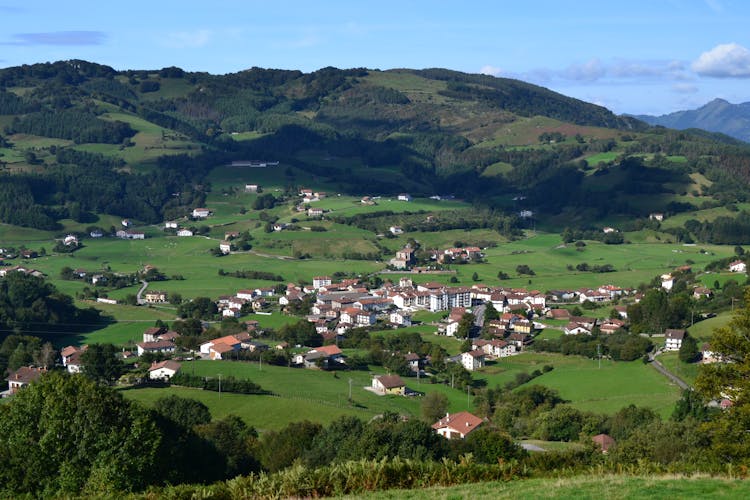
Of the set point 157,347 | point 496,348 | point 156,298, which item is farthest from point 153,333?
point 496,348

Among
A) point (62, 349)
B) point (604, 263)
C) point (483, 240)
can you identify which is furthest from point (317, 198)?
point (62, 349)

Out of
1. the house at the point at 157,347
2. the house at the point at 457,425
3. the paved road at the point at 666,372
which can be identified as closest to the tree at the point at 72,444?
the house at the point at 457,425

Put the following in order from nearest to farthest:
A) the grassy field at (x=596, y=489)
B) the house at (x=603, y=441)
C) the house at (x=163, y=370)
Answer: the grassy field at (x=596, y=489) → the house at (x=603, y=441) → the house at (x=163, y=370)

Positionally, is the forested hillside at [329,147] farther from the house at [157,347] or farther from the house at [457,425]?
the house at [457,425]

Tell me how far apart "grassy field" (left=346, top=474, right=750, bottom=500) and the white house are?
36641 mm

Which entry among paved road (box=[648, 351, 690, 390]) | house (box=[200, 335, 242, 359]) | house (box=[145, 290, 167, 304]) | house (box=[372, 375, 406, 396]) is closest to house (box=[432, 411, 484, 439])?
house (box=[372, 375, 406, 396])

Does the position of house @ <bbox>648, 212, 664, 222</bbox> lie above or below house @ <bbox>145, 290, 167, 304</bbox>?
above

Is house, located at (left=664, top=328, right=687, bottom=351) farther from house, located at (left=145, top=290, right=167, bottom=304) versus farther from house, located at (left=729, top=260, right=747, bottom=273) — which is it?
house, located at (left=145, top=290, right=167, bottom=304)

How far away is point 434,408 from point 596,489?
81.3ft

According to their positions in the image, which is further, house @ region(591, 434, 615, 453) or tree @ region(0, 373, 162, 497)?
house @ region(591, 434, 615, 453)

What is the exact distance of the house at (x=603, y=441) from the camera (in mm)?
30141

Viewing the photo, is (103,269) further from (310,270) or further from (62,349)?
Answer: (62,349)

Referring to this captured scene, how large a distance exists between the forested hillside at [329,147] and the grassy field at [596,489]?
274 ft

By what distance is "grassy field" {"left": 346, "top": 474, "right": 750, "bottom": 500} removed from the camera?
1197cm
